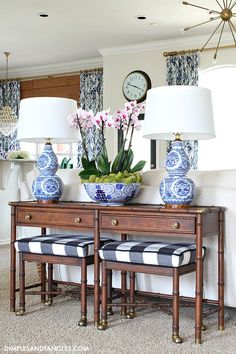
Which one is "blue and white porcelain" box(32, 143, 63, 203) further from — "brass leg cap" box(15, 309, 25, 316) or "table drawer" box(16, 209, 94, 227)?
"brass leg cap" box(15, 309, 25, 316)

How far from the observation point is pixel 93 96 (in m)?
8.98

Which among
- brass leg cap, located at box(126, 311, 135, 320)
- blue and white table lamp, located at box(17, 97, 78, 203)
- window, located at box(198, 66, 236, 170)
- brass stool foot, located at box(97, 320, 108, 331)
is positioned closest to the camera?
brass stool foot, located at box(97, 320, 108, 331)

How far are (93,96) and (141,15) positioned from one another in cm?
249

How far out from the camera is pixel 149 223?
310 cm

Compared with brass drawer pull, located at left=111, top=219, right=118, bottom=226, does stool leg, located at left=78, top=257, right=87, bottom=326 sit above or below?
below

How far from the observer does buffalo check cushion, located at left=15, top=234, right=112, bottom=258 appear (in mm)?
3262

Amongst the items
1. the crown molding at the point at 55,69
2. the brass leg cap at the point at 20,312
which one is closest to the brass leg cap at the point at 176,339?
the brass leg cap at the point at 20,312

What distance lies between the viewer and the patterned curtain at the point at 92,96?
8.85 metres

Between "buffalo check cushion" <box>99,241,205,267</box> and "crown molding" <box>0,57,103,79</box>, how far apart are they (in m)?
6.33

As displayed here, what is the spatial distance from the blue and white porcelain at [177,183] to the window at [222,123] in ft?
14.6

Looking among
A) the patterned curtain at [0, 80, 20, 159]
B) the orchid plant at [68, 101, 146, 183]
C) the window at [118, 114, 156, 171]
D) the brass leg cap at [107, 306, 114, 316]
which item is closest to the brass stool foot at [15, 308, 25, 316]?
the brass leg cap at [107, 306, 114, 316]

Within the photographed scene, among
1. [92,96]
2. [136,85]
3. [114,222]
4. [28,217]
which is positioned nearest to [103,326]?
[114,222]

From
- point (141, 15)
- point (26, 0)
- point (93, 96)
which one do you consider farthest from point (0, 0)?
point (93, 96)

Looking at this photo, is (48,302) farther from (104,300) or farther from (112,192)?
(112,192)
